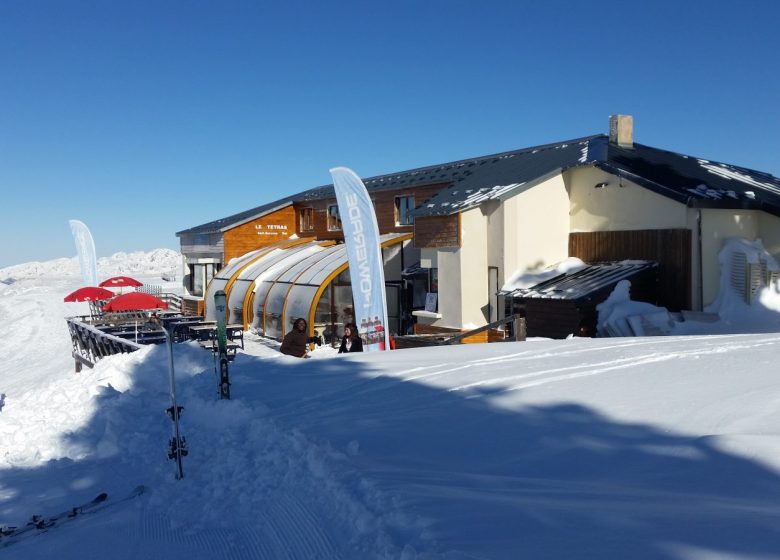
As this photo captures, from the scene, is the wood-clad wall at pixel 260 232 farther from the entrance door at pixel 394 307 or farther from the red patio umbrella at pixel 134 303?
the red patio umbrella at pixel 134 303

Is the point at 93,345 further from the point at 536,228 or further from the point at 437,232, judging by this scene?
the point at 536,228

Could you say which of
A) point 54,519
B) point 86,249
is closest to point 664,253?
point 54,519

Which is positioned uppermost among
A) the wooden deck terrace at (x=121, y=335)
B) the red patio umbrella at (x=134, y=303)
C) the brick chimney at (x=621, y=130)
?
the brick chimney at (x=621, y=130)

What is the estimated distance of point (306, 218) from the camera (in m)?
28.2

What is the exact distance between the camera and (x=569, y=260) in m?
15.7

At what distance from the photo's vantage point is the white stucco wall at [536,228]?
15.2 m

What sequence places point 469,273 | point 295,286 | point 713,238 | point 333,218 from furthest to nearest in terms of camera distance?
1. point 333,218
2. point 295,286
3. point 469,273
4. point 713,238

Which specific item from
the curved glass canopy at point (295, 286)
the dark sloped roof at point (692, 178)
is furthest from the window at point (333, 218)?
the dark sloped roof at point (692, 178)

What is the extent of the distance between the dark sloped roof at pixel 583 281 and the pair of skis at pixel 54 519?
386 inches

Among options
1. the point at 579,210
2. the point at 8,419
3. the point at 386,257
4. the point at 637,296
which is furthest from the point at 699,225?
the point at 8,419

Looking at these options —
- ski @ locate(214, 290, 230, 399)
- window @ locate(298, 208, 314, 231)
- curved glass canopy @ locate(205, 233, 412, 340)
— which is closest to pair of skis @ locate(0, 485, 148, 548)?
ski @ locate(214, 290, 230, 399)

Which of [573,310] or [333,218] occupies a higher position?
[333,218]

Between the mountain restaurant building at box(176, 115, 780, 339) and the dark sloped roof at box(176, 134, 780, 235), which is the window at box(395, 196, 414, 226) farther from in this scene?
the dark sloped roof at box(176, 134, 780, 235)

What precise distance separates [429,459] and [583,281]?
34.1ft
